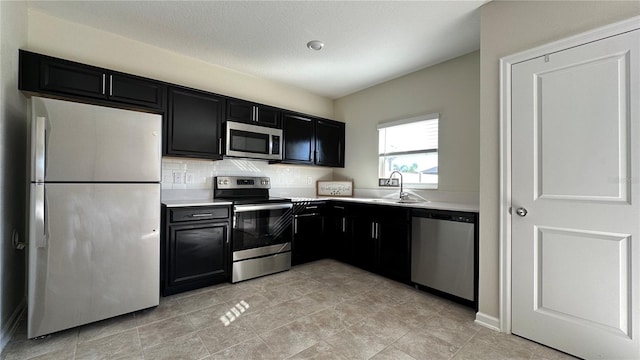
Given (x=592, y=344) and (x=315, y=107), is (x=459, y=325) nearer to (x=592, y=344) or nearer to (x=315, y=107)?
(x=592, y=344)

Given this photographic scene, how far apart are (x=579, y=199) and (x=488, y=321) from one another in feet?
3.59

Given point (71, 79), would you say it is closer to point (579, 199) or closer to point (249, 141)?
point (249, 141)

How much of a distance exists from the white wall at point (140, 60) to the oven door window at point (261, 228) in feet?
5.35

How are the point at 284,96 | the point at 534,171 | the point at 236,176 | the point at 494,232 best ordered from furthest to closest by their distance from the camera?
the point at 284,96, the point at 236,176, the point at 494,232, the point at 534,171

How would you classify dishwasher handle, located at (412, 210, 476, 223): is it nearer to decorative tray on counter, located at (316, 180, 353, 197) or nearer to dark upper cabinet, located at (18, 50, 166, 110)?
decorative tray on counter, located at (316, 180, 353, 197)

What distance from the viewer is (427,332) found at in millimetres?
1975

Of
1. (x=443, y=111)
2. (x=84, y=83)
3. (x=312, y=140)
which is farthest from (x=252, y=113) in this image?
(x=443, y=111)

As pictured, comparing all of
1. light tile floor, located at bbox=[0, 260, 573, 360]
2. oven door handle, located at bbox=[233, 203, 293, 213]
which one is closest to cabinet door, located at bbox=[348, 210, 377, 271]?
light tile floor, located at bbox=[0, 260, 573, 360]

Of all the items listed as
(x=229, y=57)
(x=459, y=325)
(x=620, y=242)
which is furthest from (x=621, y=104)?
(x=229, y=57)

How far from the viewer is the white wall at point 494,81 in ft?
6.10

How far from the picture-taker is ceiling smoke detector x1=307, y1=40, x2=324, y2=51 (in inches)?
108

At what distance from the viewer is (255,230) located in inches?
120

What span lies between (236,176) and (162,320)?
1.81 meters

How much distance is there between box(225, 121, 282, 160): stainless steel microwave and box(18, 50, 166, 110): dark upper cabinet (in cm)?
75
